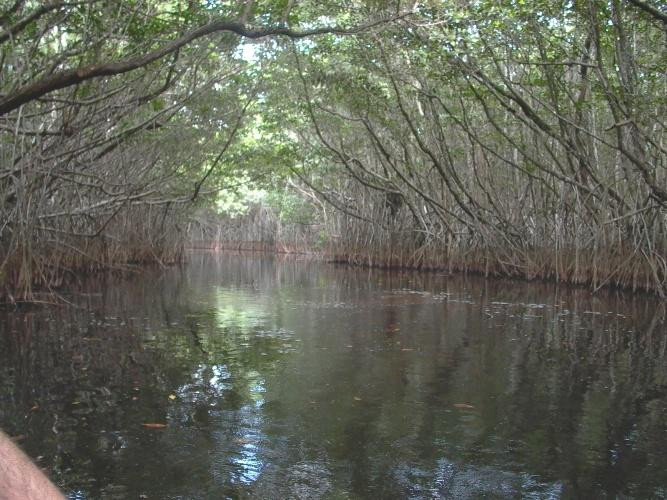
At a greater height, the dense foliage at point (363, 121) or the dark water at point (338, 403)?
the dense foliage at point (363, 121)

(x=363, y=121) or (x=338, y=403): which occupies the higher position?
(x=363, y=121)

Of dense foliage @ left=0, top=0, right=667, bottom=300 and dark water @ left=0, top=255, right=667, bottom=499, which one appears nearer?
dark water @ left=0, top=255, right=667, bottom=499

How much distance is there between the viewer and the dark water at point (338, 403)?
2881mm

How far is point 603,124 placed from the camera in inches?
468

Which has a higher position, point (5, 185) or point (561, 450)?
point (5, 185)

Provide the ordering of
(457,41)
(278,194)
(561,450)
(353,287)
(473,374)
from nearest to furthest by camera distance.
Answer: (561,450) < (473,374) < (457,41) < (353,287) < (278,194)

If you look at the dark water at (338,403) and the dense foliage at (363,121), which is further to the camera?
the dense foliage at (363,121)

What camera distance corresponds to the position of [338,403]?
13.2 ft

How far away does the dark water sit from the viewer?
2.88 metres

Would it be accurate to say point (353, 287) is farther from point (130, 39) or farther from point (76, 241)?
point (130, 39)

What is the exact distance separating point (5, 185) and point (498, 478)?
669cm

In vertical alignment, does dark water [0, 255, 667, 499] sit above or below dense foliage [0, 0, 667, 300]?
below

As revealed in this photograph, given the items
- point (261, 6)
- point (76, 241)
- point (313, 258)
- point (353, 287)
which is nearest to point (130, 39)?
point (261, 6)

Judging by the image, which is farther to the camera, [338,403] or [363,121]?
[363,121]
